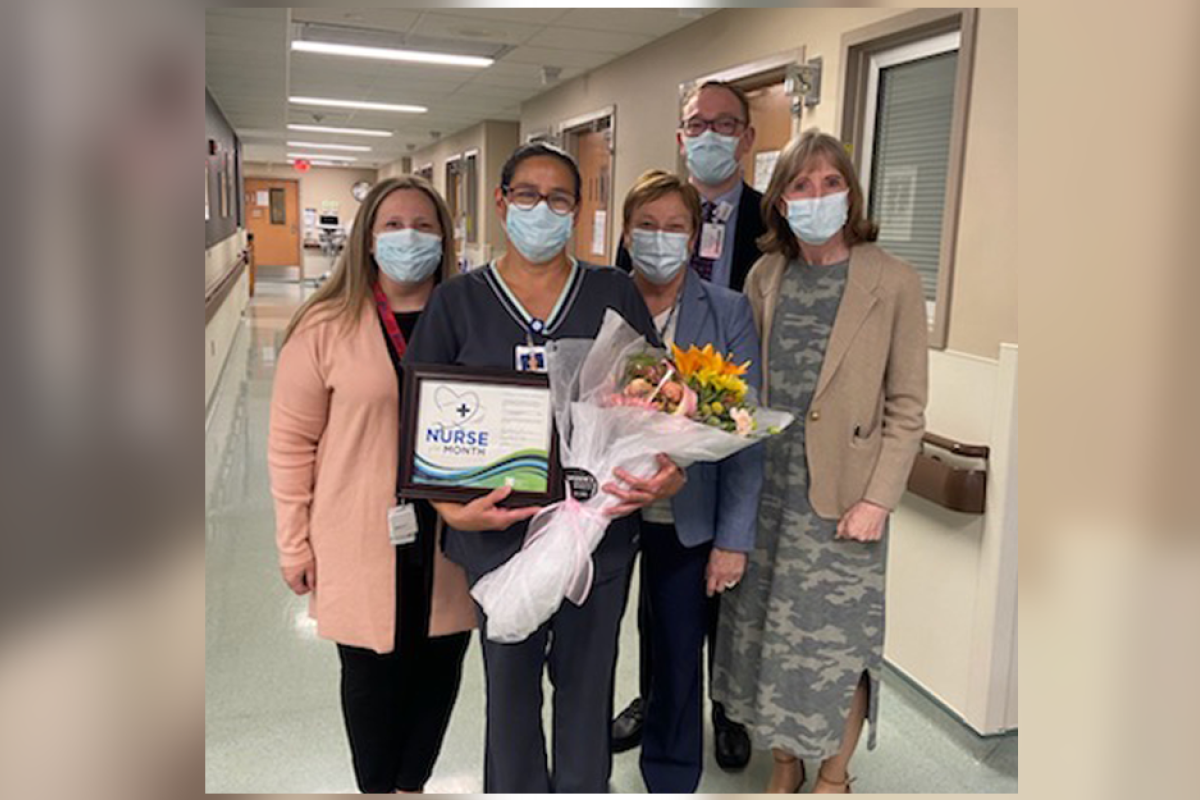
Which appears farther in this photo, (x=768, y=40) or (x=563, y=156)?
(x=768, y=40)

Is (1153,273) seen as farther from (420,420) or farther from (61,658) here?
(61,658)

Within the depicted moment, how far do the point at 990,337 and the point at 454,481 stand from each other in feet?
5.12

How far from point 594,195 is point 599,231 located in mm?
136

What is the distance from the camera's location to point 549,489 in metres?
1.28

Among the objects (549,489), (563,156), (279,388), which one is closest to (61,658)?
(279,388)

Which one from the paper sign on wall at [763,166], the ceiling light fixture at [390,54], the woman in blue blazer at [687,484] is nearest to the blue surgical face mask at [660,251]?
the woman in blue blazer at [687,484]

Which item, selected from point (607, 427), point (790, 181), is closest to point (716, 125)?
point (790, 181)

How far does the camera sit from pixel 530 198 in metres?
1.32

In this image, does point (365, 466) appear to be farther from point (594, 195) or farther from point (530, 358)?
point (594, 195)

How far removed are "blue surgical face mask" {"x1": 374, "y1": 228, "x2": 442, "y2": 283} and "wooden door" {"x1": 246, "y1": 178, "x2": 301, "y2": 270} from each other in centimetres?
147

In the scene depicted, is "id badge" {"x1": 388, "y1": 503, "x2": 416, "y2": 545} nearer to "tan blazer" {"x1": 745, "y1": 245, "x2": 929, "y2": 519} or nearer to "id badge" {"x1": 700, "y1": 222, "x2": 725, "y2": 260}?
"tan blazer" {"x1": 745, "y1": 245, "x2": 929, "y2": 519}

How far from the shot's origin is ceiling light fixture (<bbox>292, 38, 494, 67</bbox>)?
2.16 meters

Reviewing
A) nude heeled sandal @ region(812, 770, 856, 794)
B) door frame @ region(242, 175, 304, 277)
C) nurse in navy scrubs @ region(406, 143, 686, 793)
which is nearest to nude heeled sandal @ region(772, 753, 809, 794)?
nude heeled sandal @ region(812, 770, 856, 794)

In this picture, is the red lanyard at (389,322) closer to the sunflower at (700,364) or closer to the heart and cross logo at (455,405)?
the heart and cross logo at (455,405)
